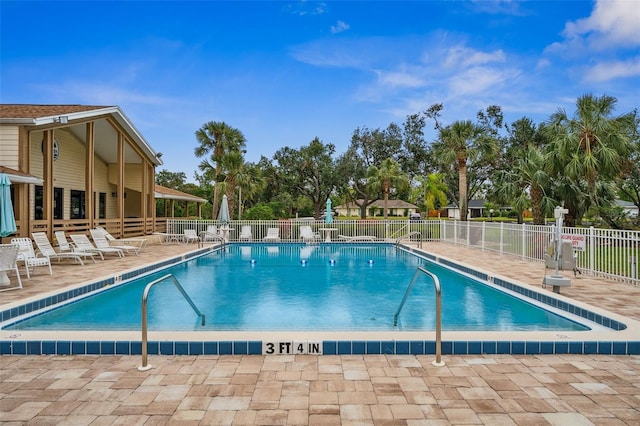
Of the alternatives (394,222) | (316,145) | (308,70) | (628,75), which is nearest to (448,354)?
(394,222)

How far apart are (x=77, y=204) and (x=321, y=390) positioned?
18.2 meters

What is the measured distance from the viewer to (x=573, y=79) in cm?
2278

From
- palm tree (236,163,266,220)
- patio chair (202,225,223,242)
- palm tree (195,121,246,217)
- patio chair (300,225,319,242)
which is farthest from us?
palm tree (236,163,266,220)

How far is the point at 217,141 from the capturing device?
84.4ft

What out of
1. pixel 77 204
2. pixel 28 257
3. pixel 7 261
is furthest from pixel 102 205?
pixel 7 261

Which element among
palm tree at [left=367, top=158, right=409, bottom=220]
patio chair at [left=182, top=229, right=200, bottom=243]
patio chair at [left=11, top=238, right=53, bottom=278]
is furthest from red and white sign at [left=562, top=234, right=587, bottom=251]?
palm tree at [left=367, top=158, right=409, bottom=220]

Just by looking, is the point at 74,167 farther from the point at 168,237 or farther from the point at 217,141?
the point at 217,141

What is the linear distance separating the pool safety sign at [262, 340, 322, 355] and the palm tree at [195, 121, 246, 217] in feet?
72.2

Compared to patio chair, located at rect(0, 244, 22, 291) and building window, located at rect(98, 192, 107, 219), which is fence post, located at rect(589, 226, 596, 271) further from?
building window, located at rect(98, 192, 107, 219)

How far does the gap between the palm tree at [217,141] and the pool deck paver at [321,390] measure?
2224cm

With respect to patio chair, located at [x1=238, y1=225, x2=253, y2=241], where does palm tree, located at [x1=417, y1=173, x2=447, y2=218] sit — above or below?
above

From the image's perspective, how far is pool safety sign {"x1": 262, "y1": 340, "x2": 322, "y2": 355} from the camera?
4246 mm

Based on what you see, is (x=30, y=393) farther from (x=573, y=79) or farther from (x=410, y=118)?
(x=410, y=118)

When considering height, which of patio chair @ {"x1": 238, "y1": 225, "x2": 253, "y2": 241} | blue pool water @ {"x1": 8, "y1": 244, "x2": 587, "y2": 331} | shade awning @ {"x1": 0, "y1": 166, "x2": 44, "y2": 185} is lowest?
blue pool water @ {"x1": 8, "y1": 244, "x2": 587, "y2": 331}
